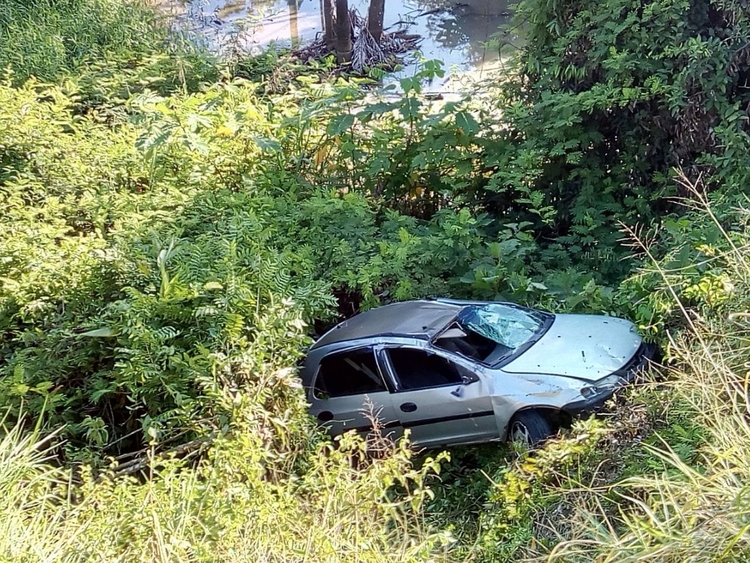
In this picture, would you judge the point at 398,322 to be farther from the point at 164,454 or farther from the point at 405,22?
the point at 405,22

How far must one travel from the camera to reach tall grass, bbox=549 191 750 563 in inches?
97.0

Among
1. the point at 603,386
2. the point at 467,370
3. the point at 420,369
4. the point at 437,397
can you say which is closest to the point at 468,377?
the point at 467,370

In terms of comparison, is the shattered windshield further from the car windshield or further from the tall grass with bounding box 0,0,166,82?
the tall grass with bounding box 0,0,166,82

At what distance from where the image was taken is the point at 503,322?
5465 mm

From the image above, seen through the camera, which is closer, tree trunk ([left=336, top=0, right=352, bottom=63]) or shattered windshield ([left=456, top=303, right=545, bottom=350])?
shattered windshield ([left=456, top=303, right=545, bottom=350])

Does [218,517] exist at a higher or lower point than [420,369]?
higher

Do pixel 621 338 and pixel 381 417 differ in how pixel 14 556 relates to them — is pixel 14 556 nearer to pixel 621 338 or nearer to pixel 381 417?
pixel 381 417

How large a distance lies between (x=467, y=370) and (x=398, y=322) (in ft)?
2.79

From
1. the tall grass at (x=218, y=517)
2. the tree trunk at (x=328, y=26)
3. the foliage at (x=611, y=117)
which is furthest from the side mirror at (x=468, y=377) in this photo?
Answer: the tree trunk at (x=328, y=26)

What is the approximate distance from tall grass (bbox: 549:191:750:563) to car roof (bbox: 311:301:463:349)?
1.87m

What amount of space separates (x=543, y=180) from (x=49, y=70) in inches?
337

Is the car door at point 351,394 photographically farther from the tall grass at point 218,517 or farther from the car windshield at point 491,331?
the tall grass at point 218,517

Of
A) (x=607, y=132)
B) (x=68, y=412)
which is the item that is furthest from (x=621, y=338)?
(x=68, y=412)

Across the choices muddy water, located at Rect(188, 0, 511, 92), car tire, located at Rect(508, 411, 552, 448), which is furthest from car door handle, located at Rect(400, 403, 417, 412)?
muddy water, located at Rect(188, 0, 511, 92)
